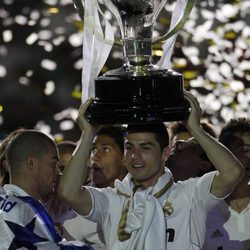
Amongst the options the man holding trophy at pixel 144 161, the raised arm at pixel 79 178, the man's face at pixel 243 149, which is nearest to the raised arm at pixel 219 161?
the man holding trophy at pixel 144 161

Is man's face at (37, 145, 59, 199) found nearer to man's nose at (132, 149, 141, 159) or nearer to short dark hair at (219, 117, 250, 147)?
man's nose at (132, 149, 141, 159)

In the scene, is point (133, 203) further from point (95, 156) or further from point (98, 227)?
point (95, 156)

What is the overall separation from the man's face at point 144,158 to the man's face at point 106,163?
1.27 meters

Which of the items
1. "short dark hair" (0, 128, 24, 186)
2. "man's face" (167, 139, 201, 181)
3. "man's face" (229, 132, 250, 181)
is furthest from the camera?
"man's face" (167, 139, 201, 181)

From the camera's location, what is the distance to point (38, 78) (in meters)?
10.7

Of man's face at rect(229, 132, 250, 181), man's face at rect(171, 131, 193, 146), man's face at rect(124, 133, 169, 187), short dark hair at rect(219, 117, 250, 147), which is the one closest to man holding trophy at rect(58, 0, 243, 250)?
man's face at rect(124, 133, 169, 187)

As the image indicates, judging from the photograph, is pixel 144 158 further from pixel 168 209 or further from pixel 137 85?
pixel 137 85

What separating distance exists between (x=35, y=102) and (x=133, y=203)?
432cm

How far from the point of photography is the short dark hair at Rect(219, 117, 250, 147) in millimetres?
7422

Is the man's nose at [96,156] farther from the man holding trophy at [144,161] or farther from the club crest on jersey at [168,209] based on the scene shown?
the club crest on jersey at [168,209]

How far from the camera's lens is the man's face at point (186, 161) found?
766cm

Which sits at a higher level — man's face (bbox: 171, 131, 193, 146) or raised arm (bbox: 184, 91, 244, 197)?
raised arm (bbox: 184, 91, 244, 197)

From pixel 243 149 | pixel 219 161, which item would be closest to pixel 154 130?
pixel 219 161

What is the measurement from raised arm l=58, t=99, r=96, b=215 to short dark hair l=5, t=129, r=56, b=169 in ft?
0.63
